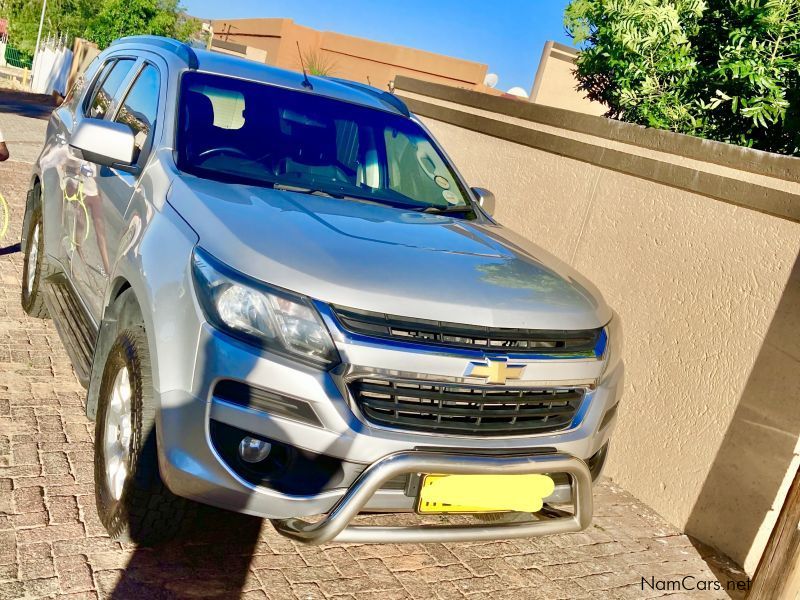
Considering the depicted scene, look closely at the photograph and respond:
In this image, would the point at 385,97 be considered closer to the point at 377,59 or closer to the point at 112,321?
the point at 112,321

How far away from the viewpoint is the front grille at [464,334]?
2863mm

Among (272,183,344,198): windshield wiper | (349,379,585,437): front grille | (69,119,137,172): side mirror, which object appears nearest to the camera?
(349,379,585,437): front grille

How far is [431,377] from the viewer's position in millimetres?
2912

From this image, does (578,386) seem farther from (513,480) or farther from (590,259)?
(590,259)

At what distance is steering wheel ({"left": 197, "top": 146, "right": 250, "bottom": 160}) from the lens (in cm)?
381

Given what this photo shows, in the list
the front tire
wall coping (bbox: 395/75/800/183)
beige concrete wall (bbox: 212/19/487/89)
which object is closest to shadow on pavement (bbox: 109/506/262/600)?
the front tire

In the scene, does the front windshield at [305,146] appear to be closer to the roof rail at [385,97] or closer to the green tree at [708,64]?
the roof rail at [385,97]

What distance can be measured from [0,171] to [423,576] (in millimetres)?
9617

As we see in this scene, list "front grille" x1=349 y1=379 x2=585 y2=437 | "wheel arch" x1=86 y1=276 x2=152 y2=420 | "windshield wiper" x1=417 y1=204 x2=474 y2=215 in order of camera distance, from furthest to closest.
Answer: "windshield wiper" x1=417 y1=204 x2=474 y2=215 → "wheel arch" x1=86 y1=276 x2=152 y2=420 → "front grille" x1=349 y1=379 x2=585 y2=437

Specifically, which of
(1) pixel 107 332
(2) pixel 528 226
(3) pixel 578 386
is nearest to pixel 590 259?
(2) pixel 528 226

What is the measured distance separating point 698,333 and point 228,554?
2.89 meters

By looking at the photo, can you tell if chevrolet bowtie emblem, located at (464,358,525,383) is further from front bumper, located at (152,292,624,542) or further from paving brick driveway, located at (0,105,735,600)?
paving brick driveway, located at (0,105,735,600)

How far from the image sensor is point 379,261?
3.08m

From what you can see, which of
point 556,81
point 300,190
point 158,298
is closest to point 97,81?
point 300,190
